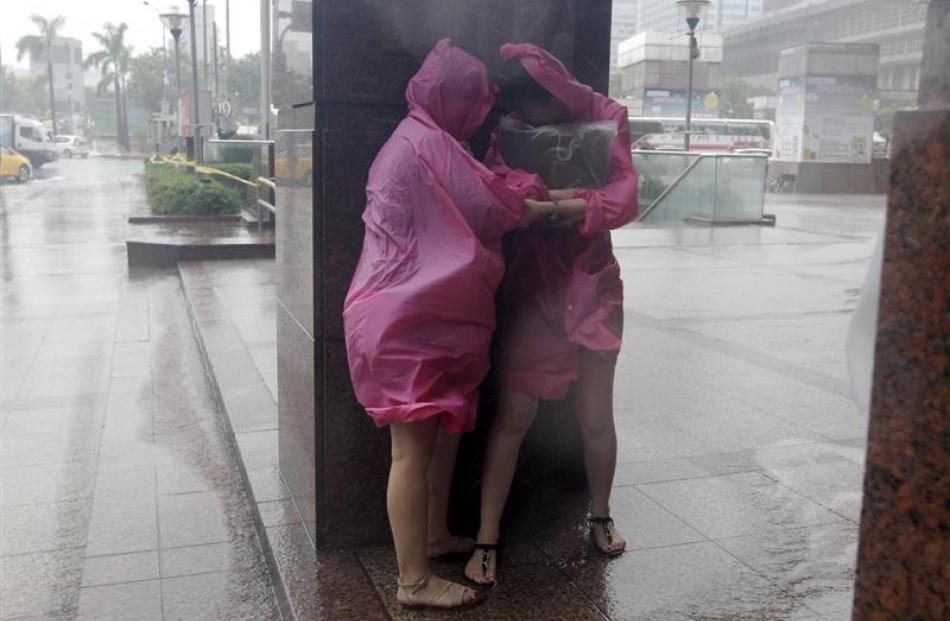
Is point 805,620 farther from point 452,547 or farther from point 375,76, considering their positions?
point 375,76

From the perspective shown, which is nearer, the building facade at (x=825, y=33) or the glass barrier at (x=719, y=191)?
the glass barrier at (x=719, y=191)

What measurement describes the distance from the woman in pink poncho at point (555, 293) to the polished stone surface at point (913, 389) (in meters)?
1.89

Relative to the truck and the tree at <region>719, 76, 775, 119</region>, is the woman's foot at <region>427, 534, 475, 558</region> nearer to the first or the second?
the tree at <region>719, 76, 775, 119</region>

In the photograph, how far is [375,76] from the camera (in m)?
3.47

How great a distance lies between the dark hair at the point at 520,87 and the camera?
3262 millimetres

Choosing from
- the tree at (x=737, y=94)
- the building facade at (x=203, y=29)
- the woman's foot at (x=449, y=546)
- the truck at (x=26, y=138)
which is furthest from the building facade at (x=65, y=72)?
the woman's foot at (x=449, y=546)

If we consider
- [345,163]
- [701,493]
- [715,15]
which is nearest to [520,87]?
[345,163]

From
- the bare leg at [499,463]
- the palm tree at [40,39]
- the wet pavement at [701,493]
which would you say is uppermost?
the palm tree at [40,39]

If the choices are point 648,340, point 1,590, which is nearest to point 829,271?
point 648,340

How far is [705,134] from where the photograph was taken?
135 ft

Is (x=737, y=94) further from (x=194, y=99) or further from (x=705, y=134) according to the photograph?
(x=194, y=99)

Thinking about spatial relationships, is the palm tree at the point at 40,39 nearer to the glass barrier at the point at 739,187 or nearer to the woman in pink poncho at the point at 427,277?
the glass barrier at the point at 739,187

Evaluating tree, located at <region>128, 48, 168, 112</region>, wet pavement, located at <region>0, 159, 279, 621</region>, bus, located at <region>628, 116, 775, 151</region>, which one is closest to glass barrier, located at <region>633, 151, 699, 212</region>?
wet pavement, located at <region>0, 159, 279, 621</region>

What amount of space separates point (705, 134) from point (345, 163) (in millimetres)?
39394
